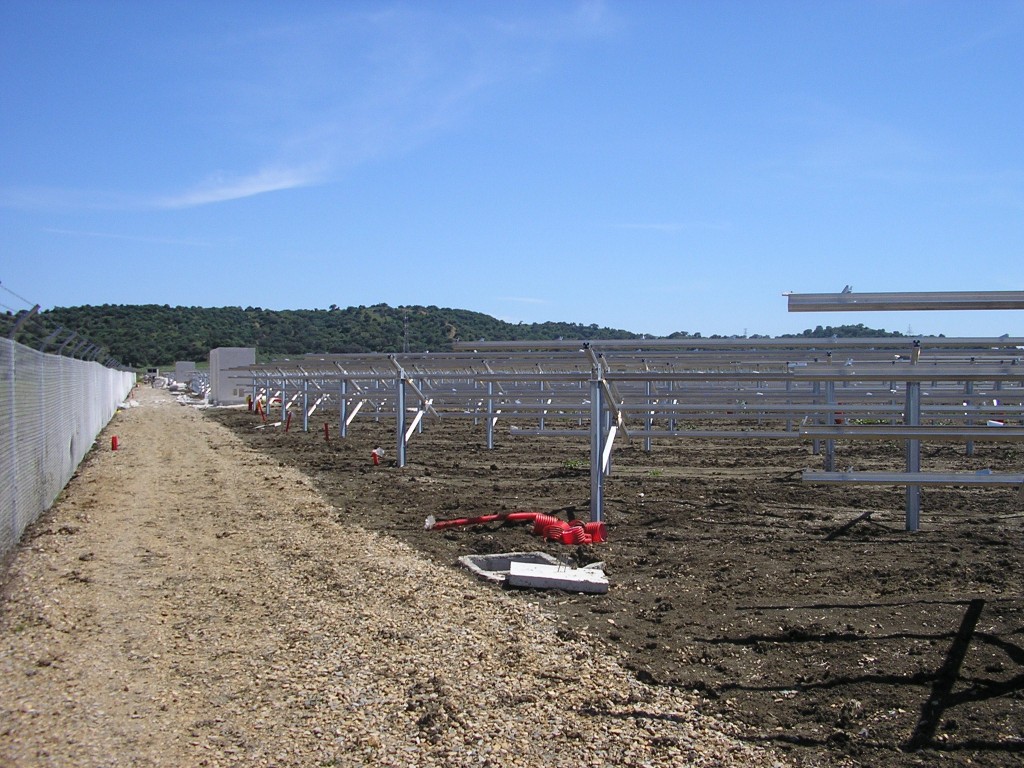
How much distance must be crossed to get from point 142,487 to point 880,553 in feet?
24.5

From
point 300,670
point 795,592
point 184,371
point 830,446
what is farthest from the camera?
point 184,371

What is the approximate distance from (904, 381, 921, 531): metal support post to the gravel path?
286 cm

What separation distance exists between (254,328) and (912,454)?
79633 millimetres

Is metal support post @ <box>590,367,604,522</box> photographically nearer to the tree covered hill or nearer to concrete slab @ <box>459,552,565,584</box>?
concrete slab @ <box>459,552,565,584</box>

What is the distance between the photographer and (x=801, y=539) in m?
5.71

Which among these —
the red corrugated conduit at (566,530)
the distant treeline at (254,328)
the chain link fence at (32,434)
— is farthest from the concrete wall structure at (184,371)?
the red corrugated conduit at (566,530)

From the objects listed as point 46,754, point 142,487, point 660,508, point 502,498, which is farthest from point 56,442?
point 46,754

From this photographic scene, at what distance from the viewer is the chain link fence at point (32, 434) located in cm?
584

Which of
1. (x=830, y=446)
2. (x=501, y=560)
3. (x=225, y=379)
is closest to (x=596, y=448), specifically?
(x=501, y=560)

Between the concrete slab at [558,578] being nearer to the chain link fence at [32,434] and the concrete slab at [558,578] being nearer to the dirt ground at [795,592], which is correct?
the dirt ground at [795,592]

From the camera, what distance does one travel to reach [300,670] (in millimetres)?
3490

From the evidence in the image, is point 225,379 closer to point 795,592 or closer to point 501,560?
point 501,560

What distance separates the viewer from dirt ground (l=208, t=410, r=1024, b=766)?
9.39 feet

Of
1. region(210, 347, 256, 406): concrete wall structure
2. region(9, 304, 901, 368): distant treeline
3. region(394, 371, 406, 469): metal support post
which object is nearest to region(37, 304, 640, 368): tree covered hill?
region(9, 304, 901, 368): distant treeline
